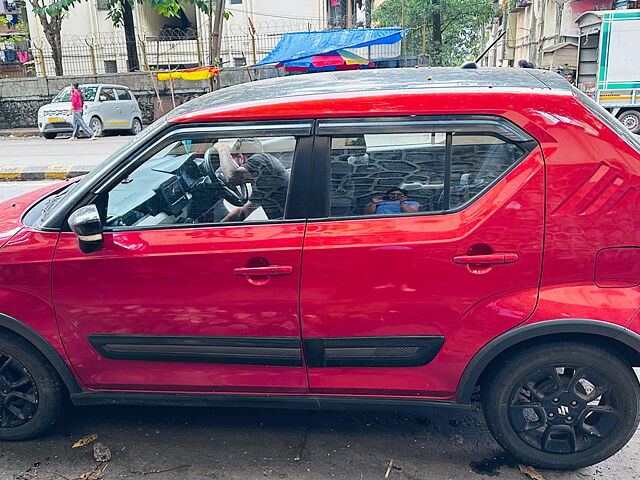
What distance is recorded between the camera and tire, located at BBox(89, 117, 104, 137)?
59.2 feet

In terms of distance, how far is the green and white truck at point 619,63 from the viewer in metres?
16.0

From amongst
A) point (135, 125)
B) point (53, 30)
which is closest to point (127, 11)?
point (53, 30)

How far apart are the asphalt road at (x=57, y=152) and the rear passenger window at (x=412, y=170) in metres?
9.97

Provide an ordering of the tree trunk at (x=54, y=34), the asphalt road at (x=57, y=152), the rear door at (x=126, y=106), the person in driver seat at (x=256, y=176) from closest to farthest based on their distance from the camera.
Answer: the person in driver seat at (x=256, y=176)
the asphalt road at (x=57, y=152)
the rear door at (x=126, y=106)
the tree trunk at (x=54, y=34)

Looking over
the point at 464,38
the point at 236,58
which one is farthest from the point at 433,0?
the point at 236,58

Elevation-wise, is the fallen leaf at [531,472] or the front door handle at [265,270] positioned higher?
the front door handle at [265,270]

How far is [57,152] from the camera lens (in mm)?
14180

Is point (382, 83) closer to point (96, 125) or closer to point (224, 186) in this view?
point (224, 186)

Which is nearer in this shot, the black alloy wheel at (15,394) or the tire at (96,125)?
the black alloy wheel at (15,394)

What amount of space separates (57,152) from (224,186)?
12744 mm

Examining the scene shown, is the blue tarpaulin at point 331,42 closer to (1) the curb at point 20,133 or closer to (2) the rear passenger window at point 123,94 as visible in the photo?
(2) the rear passenger window at point 123,94

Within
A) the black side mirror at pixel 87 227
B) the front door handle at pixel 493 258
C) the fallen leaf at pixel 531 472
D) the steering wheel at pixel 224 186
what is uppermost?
the steering wheel at pixel 224 186

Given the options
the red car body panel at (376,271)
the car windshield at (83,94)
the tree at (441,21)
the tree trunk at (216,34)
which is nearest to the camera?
the red car body panel at (376,271)

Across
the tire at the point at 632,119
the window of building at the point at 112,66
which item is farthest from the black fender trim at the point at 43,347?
the window of building at the point at 112,66
